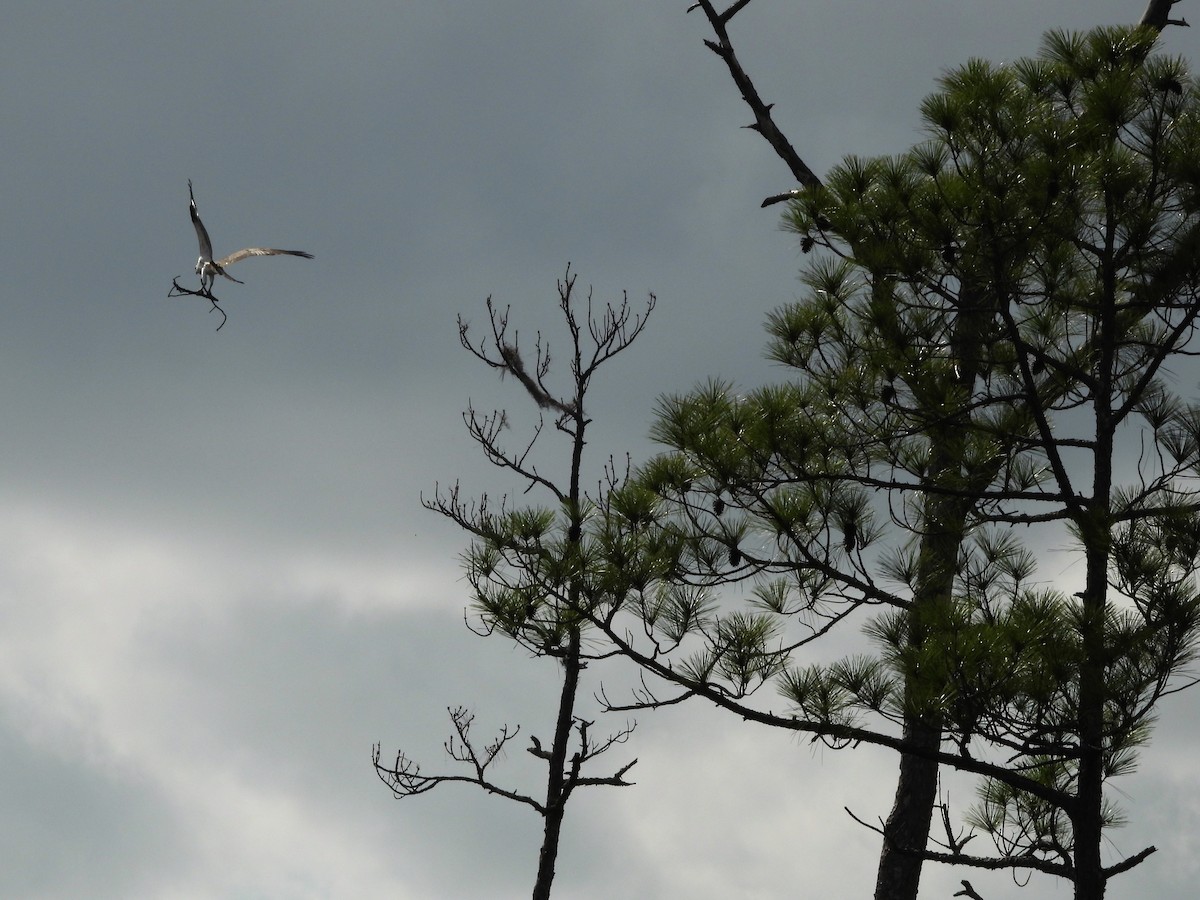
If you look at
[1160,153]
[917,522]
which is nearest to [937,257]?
[1160,153]

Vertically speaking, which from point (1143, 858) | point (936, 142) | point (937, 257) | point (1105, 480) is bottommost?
point (1143, 858)

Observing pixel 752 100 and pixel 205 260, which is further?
pixel 752 100

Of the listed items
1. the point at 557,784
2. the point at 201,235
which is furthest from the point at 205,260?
the point at 557,784

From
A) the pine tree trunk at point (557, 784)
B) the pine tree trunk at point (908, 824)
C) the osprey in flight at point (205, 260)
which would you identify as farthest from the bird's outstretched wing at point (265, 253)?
the pine tree trunk at point (908, 824)

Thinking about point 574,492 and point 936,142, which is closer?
point 936,142

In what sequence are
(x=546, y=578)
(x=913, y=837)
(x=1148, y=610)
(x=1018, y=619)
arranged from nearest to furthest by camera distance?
(x=1018, y=619), (x=1148, y=610), (x=546, y=578), (x=913, y=837)

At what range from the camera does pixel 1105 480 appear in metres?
5.27

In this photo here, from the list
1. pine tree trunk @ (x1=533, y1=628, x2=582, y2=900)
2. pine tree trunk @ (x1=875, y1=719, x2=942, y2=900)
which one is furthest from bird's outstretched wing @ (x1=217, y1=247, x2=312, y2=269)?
pine tree trunk @ (x1=875, y1=719, x2=942, y2=900)

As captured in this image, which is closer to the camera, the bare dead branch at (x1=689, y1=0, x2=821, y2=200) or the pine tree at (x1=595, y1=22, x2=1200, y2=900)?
the pine tree at (x1=595, y1=22, x2=1200, y2=900)

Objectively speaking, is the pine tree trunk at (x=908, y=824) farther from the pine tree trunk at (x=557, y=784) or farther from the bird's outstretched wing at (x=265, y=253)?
the bird's outstretched wing at (x=265, y=253)

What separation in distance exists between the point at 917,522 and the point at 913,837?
7.17 feet

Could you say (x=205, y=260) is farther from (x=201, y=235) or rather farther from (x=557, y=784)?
(x=557, y=784)

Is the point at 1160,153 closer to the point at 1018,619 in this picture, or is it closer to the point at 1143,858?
the point at 1018,619

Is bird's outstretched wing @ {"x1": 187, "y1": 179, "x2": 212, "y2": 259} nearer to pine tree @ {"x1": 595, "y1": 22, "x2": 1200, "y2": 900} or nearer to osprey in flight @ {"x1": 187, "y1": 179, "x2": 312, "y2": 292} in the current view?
osprey in flight @ {"x1": 187, "y1": 179, "x2": 312, "y2": 292}
